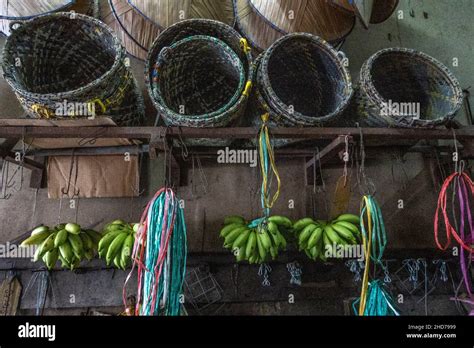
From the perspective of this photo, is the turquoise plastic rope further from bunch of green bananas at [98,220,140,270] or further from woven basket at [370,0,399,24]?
woven basket at [370,0,399,24]

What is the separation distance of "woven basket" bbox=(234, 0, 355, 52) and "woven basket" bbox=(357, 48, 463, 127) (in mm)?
487

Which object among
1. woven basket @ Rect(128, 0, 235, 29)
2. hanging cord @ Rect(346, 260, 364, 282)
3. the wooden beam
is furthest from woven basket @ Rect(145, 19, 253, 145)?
hanging cord @ Rect(346, 260, 364, 282)

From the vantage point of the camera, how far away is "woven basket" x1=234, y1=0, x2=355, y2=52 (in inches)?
99.3

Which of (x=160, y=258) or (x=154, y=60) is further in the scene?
(x=154, y=60)

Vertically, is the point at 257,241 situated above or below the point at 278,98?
below

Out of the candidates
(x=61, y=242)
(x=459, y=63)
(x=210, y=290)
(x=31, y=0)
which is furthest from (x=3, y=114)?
(x=459, y=63)

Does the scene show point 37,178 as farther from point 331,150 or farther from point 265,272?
point 331,150

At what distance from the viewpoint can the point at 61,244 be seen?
190 cm

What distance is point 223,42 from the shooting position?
2113 mm

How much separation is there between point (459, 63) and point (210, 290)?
3.05 m

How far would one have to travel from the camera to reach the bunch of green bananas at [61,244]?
188 cm

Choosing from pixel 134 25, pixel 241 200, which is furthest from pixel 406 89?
pixel 134 25

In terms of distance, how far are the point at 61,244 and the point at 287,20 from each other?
218 centimetres
